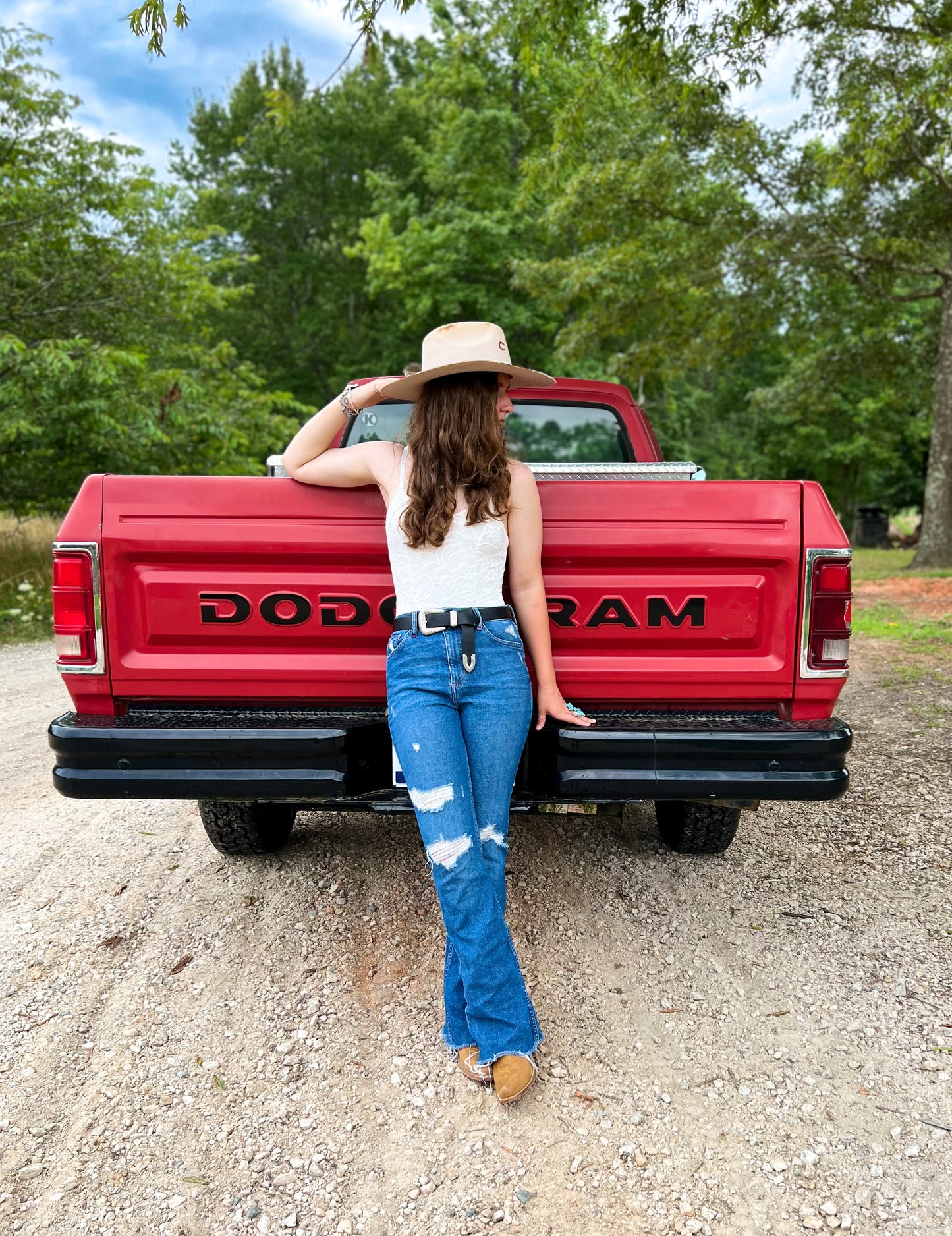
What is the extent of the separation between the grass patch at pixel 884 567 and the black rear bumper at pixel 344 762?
406 inches

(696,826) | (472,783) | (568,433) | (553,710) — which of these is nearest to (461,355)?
(553,710)

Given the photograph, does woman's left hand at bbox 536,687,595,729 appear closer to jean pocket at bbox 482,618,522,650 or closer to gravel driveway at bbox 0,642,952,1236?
jean pocket at bbox 482,618,522,650

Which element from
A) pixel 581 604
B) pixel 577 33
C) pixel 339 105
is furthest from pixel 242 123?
pixel 581 604

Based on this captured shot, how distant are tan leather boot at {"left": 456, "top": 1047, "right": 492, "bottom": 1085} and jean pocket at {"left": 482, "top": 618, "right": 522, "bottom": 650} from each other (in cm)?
111

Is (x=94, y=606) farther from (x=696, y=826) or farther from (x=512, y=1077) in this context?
(x=696, y=826)

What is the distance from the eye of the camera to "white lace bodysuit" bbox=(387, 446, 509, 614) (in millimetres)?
2348

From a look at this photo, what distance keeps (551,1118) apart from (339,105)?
2988 centimetres

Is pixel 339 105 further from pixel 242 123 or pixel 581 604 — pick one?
pixel 581 604

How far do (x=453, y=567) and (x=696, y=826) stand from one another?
68.4 inches

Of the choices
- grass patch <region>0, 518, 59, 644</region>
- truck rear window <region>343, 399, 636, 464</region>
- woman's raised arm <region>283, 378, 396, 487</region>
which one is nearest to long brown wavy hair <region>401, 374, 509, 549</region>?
woman's raised arm <region>283, 378, 396, 487</region>

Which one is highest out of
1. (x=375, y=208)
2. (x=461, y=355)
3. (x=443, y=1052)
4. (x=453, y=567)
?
(x=375, y=208)

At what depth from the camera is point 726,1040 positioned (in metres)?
2.49

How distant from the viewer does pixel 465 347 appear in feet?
7.83

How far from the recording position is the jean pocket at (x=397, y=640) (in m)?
2.35
